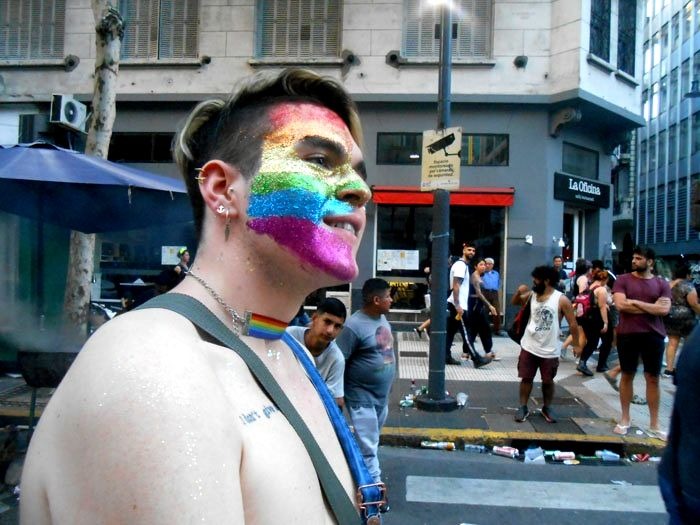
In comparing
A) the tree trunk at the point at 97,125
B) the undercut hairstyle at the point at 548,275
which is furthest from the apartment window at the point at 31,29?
the undercut hairstyle at the point at 548,275

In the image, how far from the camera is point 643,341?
610 centimetres

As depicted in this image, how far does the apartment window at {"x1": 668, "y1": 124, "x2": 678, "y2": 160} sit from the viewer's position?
39.0 meters

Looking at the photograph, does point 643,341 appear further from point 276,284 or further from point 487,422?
point 276,284

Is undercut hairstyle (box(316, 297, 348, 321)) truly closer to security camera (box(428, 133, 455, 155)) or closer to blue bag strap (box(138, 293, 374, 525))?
blue bag strap (box(138, 293, 374, 525))

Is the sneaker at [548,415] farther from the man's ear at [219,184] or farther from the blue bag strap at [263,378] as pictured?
the man's ear at [219,184]

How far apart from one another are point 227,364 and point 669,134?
46089 millimetres

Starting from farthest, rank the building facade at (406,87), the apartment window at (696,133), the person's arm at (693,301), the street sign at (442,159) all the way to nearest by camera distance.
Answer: the apartment window at (696,133) < the building facade at (406,87) < the person's arm at (693,301) < the street sign at (442,159)

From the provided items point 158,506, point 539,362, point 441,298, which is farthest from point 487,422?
point 158,506

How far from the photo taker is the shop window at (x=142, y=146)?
14.2m

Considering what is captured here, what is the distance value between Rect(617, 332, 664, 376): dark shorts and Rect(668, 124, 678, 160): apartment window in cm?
3863

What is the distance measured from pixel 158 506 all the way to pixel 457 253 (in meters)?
13.1

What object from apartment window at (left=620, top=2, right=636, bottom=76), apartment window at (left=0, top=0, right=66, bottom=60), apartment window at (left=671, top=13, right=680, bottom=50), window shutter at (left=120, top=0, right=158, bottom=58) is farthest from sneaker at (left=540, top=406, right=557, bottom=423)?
apartment window at (left=671, top=13, right=680, bottom=50)

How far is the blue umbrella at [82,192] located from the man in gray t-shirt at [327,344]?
6.28 feet

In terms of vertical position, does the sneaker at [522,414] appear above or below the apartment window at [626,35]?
below
